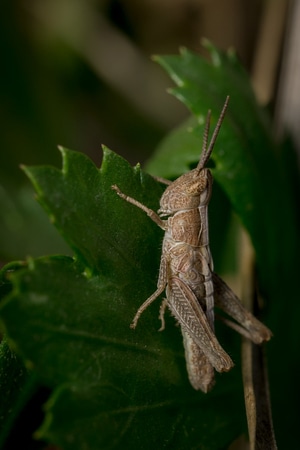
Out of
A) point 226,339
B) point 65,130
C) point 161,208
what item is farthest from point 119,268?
point 65,130

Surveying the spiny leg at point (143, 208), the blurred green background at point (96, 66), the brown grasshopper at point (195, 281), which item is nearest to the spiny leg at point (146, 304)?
the brown grasshopper at point (195, 281)

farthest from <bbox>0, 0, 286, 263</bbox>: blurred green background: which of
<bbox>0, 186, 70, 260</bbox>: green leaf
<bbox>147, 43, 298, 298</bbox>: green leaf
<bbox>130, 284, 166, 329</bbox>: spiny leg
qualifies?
<bbox>130, 284, 166, 329</bbox>: spiny leg

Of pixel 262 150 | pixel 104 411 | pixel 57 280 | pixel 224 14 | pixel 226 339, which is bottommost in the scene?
pixel 226 339

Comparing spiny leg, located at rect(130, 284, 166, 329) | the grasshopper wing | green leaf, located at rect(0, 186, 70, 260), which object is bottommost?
the grasshopper wing

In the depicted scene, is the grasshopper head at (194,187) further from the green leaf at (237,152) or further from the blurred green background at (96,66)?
the blurred green background at (96,66)

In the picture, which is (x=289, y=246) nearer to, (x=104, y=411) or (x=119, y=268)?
(x=119, y=268)

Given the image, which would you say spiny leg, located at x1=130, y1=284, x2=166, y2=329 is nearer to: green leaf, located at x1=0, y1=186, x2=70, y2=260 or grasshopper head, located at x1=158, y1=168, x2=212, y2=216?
grasshopper head, located at x1=158, y1=168, x2=212, y2=216

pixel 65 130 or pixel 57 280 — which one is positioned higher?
pixel 65 130
